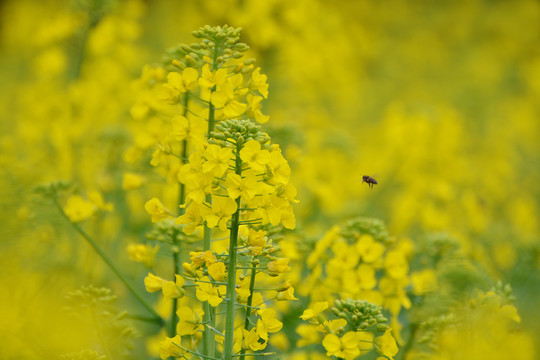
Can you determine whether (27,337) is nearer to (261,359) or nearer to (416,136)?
(261,359)

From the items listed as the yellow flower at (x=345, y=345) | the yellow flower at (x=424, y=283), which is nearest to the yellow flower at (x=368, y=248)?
the yellow flower at (x=424, y=283)

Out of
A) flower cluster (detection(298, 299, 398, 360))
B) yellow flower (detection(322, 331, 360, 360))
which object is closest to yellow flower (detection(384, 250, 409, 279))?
flower cluster (detection(298, 299, 398, 360))

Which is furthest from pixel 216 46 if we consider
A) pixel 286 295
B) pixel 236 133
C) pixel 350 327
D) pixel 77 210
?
pixel 350 327

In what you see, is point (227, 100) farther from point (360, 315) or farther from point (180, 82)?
point (360, 315)

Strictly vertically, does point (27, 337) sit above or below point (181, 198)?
below

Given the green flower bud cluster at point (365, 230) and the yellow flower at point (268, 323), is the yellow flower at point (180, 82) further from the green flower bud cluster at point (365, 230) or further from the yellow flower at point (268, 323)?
the green flower bud cluster at point (365, 230)

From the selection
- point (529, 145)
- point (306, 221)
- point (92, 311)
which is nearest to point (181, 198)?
point (92, 311)

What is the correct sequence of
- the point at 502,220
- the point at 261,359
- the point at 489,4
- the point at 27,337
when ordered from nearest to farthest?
the point at 27,337
the point at 261,359
the point at 502,220
the point at 489,4

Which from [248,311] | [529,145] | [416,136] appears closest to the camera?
[248,311]
